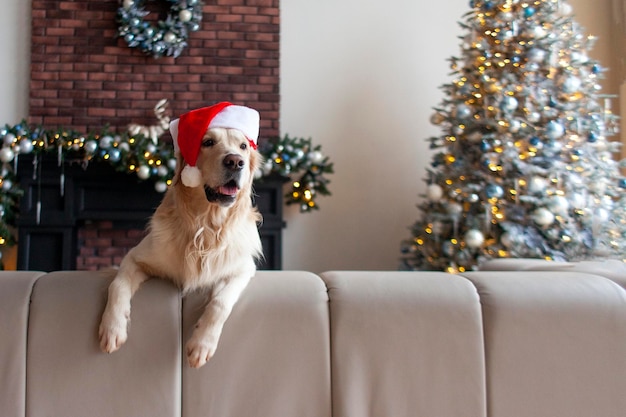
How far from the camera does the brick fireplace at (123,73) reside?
4.19 meters

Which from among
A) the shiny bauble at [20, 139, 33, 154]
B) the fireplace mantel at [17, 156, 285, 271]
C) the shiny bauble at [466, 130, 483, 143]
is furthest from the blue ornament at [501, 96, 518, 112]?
the shiny bauble at [20, 139, 33, 154]

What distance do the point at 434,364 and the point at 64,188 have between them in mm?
3401

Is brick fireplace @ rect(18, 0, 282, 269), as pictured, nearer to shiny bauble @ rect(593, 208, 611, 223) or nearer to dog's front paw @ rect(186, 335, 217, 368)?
shiny bauble @ rect(593, 208, 611, 223)

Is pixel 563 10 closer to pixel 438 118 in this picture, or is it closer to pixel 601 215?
pixel 438 118

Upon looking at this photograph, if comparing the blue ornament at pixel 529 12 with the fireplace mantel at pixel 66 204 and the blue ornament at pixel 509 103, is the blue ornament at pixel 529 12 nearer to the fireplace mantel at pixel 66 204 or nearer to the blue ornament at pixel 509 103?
the blue ornament at pixel 509 103

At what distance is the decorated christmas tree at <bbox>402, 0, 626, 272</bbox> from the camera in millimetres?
3100

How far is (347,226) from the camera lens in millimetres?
4488

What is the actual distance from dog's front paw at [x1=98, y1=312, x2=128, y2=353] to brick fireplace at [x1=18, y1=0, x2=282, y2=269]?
300 cm

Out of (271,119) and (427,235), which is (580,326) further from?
(271,119)

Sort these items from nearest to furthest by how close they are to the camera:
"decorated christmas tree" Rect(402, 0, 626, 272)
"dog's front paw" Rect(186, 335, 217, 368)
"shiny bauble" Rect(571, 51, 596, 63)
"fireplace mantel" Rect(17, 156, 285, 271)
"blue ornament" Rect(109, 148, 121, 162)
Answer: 1. "dog's front paw" Rect(186, 335, 217, 368)
2. "decorated christmas tree" Rect(402, 0, 626, 272)
3. "shiny bauble" Rect(571, 51, 596, 63)
4. "blue ornament" Rect(109, 148, 121, 162)
5. "fireplace mantel" Rect(17, 156, 285, 271)

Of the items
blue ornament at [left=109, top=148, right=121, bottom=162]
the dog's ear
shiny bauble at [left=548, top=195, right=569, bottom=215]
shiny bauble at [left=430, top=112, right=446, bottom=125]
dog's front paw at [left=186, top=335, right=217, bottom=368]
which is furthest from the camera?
blue ornament at [left=109, top=148, right=121, bottom=162]

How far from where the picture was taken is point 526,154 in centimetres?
322

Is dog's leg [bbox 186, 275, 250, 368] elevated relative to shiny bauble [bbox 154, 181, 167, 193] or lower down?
lower down

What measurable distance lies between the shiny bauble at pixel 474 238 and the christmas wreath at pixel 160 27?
2.67m
